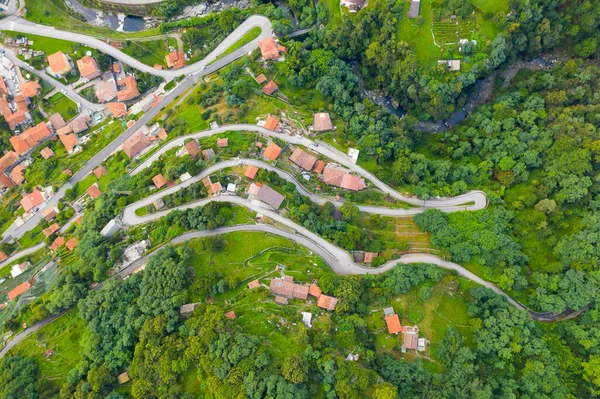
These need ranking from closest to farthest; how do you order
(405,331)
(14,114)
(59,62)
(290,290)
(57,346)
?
1. (405,331)
2. (290,290)
3. (57,346)
4. (14,114)
5. (59,62)

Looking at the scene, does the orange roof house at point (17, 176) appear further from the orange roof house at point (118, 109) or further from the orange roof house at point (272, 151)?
the orange roof house at point (272, 151)

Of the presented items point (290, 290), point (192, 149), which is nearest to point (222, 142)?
point (192, 149)

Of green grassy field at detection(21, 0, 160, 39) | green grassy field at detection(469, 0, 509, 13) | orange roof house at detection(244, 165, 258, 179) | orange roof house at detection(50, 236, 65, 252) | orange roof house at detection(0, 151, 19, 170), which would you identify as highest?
green grassy field at detection(21, 0, 160, 39)

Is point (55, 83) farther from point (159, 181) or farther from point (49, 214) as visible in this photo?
point (159, 181)

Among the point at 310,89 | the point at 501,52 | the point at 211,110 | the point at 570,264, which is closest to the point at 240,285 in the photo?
the point at 211,110

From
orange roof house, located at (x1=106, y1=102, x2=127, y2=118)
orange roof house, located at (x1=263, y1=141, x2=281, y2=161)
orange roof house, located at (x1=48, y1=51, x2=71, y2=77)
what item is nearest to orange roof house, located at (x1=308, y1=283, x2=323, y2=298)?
orange roof house, located at (x1=263, y1=141, x2=281, y2=161)

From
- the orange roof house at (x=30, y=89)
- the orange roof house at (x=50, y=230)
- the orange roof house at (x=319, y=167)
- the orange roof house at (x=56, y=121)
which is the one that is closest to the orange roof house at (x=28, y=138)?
the orange roof house at (x=56, y=121)

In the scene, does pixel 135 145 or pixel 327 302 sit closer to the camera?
pixel 327 302

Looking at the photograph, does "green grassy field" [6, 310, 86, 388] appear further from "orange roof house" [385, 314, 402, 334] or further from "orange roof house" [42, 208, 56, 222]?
"orange roof house" [385, 314, 402, 334]
